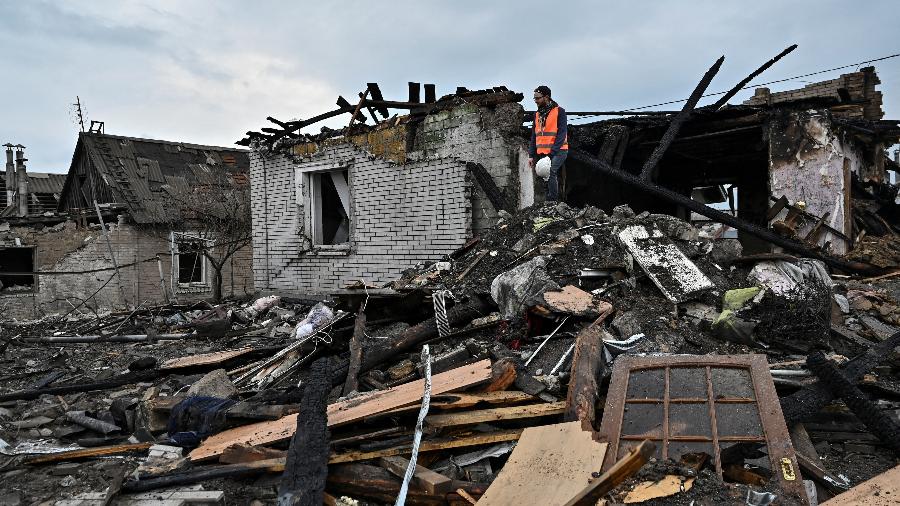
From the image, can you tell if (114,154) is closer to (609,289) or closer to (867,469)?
(609,289)

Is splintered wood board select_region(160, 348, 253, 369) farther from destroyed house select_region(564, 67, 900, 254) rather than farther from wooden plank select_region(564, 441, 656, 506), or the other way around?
destroyed house select_region(564, 67, 900, 254)

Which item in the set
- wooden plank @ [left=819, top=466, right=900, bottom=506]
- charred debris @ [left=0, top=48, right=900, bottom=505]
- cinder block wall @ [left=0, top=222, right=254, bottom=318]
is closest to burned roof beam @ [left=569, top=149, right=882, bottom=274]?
charred debris @ [left=0, top=48, right=900, bottom=505]

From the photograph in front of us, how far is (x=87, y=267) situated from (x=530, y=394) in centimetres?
1588

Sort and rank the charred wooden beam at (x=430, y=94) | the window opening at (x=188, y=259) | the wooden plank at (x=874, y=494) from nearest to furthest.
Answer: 1. the wooden plank at (x=874, y=494)
2. the charred wooden beam at (x=430, y=94)
3. the window opening at (x=188, y=259)

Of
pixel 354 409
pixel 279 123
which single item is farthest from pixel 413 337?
pixel 279 123

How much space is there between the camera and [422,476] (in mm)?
2879

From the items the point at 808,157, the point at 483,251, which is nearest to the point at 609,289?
the point at 483,251

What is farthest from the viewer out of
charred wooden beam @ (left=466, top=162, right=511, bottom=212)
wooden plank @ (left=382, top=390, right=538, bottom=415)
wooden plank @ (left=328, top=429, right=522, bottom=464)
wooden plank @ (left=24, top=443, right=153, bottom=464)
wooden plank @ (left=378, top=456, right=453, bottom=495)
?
charred wooden beam @ (left=466, top=162, right=511, bottom=212)

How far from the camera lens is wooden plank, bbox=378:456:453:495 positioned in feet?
9.12

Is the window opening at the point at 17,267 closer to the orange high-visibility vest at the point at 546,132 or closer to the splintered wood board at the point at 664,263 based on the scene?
the orange high-visibility vest at the point at 546,132

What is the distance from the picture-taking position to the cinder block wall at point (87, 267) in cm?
1516

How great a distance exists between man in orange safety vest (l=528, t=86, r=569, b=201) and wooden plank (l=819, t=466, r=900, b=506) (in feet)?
16.6

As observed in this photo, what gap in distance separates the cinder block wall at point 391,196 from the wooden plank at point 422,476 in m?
5.36

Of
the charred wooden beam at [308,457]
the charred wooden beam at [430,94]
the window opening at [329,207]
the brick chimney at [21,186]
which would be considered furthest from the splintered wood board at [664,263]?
the brick chimney at [21,186]
